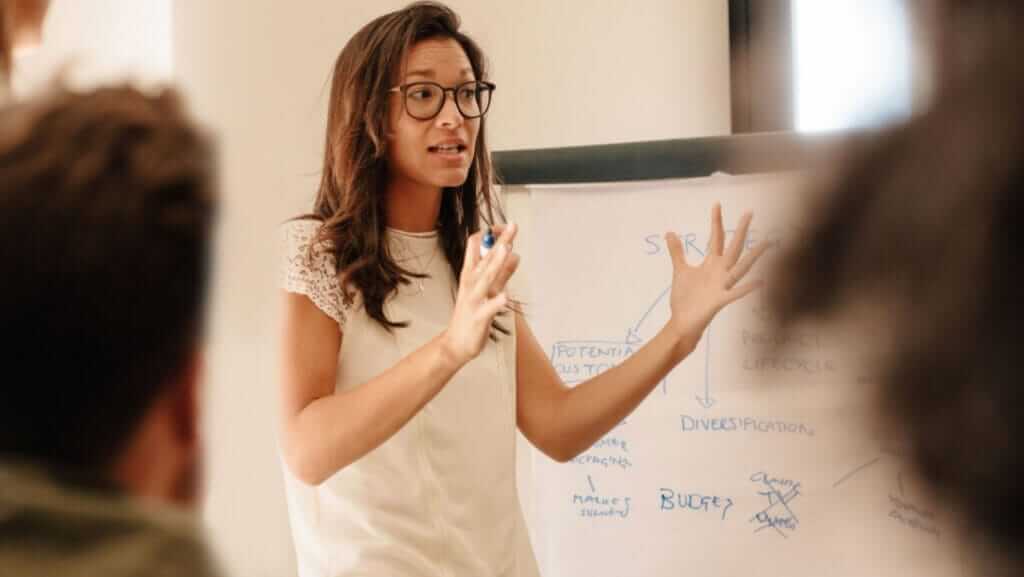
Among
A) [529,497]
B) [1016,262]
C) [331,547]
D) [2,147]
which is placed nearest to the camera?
[1016,262]

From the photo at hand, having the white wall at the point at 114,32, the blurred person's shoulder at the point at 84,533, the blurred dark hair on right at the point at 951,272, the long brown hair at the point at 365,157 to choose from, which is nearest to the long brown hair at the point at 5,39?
the blurred person's shoulder at the point at 84,533

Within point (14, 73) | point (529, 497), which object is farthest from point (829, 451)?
point (14, 73)

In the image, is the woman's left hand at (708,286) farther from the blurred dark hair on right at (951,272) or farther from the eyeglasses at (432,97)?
the blurred dark hair on right at (951,272)

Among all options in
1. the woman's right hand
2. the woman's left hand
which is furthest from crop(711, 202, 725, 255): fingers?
the woman's right hand

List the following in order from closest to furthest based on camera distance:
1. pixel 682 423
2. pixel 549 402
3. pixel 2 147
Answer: pixel 2 147
pixel 549 402
pixel 682 423

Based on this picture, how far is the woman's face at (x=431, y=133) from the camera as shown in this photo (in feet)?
5.44

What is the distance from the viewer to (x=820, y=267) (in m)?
0.41

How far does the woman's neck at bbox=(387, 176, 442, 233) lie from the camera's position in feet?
5.64

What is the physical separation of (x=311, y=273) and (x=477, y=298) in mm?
279

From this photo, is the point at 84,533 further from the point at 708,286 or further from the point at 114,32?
the point at 114,32

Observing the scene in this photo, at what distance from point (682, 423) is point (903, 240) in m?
1.63

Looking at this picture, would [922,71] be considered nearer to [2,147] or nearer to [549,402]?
[2,147]

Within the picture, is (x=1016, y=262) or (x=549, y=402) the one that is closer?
(x=1016, y=262)

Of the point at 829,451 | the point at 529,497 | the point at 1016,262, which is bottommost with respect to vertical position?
the point at 529,497
